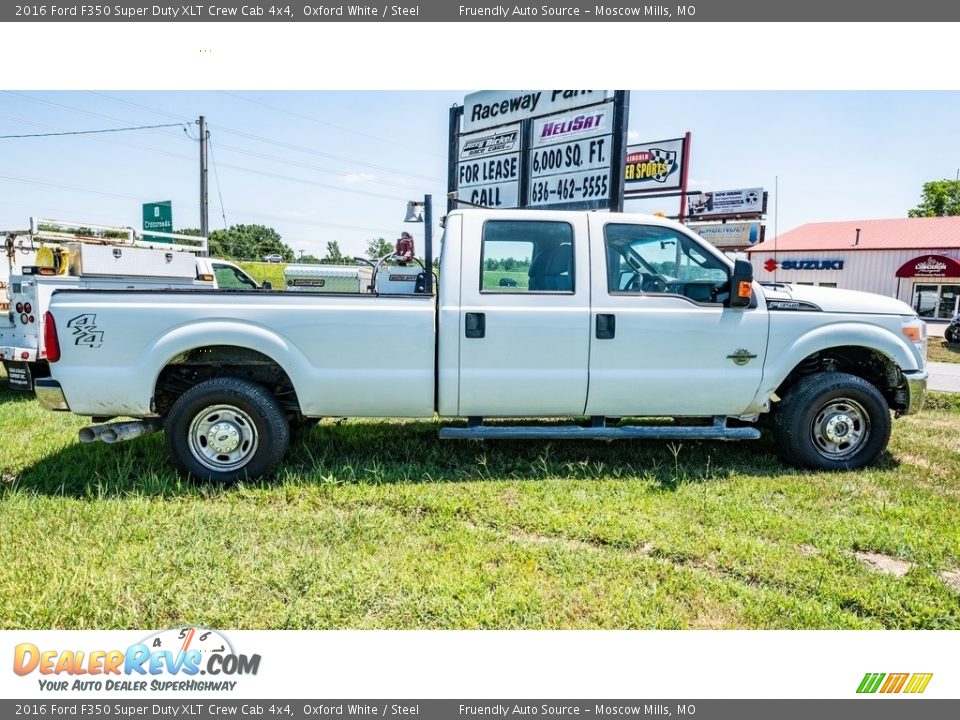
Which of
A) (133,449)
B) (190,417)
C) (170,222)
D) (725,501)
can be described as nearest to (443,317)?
(190,417)

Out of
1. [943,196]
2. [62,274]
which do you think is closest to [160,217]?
[62,274]

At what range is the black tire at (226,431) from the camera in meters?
4.11

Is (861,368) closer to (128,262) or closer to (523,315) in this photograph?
(523,315)

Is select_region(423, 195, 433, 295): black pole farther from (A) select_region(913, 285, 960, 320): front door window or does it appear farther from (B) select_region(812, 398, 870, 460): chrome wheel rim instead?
(A) select_region(913, 285, 960, 320): front door window

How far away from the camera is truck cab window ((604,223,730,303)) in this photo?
4445 mm

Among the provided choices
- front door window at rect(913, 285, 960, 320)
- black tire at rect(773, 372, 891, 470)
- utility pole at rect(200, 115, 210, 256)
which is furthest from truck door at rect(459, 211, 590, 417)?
front door window at rect(913, 285, 960, 320)

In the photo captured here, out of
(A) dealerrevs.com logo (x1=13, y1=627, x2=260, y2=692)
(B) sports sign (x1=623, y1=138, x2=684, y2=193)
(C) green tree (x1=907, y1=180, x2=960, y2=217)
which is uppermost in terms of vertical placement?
(C) green tree (x1=907, y1=180, x2=960, y2=217)

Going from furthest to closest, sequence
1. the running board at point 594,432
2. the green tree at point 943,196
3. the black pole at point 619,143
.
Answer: the green tree at point 943,196 < the black pole at point 619,143 < the running board at point 594,432

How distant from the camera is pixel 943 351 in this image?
14.4 meters

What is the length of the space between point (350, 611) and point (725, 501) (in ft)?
8.42

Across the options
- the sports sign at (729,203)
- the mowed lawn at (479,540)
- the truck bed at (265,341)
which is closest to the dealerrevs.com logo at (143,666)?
the mowed lawn at (479,540)

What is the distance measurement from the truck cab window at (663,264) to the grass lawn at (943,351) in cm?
1137

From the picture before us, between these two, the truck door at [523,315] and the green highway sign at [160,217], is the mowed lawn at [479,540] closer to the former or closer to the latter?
the truck door at [523,315]

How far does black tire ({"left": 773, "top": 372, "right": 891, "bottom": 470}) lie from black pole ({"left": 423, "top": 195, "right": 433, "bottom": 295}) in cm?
291
